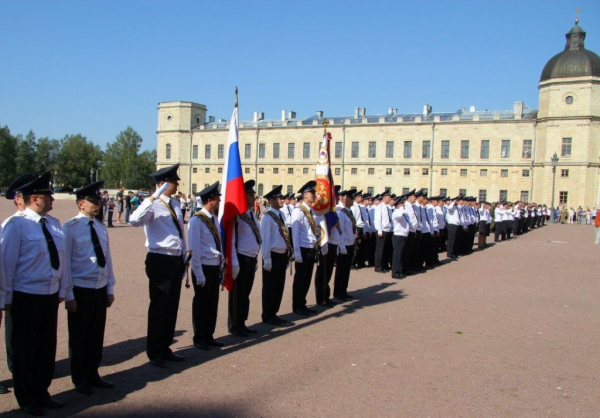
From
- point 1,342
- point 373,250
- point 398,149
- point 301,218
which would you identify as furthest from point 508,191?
point 1,342

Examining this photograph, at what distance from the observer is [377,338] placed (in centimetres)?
730

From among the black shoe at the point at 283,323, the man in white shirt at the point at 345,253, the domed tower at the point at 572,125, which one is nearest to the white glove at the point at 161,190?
the black shoe at the point at 283,323

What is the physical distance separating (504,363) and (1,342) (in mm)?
6206

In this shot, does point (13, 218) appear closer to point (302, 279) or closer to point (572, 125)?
point (302, 279)

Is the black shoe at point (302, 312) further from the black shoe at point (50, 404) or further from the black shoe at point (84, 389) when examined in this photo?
the black shoe at point (50, 404)

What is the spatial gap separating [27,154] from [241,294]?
113802 mm

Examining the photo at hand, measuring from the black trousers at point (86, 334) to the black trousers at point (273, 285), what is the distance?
3.19 meters

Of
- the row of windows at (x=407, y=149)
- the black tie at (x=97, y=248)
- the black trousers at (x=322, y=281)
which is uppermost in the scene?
the row of windows at (x=407, y=149)

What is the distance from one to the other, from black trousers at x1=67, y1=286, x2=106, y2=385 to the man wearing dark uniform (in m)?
3.14

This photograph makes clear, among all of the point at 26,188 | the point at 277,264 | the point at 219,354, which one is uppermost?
the point at 26,188

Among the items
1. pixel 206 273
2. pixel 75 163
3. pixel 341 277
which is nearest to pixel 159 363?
pixel 206 273

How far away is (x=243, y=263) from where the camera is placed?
7562 mm

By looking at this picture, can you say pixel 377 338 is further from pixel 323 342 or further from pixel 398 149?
pixel 398 149

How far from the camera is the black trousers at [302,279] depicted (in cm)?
888
